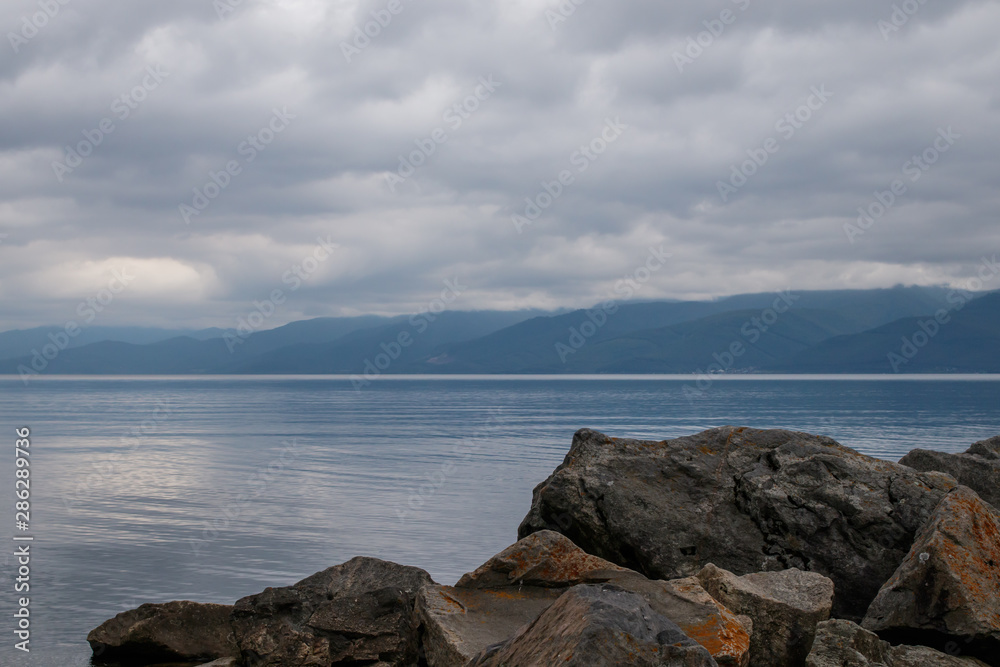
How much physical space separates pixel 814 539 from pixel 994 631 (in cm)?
317

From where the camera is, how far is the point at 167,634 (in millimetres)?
11656

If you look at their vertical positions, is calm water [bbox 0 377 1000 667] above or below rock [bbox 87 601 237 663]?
below

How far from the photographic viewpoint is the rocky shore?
25.5 feet

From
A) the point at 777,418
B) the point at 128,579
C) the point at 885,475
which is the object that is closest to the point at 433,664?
the point at 885,475

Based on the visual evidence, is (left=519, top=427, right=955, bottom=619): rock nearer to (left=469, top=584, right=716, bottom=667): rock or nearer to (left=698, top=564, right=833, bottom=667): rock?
(left=698, top=564, right=833, bottom=667): rock

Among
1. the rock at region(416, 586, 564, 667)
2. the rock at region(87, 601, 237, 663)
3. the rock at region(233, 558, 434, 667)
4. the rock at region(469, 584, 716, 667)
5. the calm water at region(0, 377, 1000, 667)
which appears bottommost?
the calm water at region(0, 377, 1000, 667)

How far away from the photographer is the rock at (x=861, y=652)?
25.5 feet

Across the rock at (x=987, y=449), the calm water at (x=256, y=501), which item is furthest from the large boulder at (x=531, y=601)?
the rock at (x=987, y=449)

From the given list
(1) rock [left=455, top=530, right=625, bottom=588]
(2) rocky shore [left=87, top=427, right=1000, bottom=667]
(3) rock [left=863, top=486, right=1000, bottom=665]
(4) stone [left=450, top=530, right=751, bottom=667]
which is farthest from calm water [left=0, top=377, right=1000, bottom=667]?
(3) rock [left=863, top=486, right=1000, bottom=665]

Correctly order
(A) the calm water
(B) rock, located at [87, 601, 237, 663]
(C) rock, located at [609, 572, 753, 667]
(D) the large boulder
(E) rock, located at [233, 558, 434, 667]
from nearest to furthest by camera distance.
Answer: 1. (C) rock, located at [609, 572, 753, 667]
2. (D) the large boulder
3. (E) rock, located at [233, 558, 434, 667]
4. (B) rock, located at [87, 601, 237, 663]
5. (A) the calm water

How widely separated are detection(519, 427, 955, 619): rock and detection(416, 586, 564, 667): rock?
2.64m

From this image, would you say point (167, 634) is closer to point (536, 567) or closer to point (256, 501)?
point (536, 567)

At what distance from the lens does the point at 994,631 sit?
854cm

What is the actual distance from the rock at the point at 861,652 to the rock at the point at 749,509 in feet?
9.24
